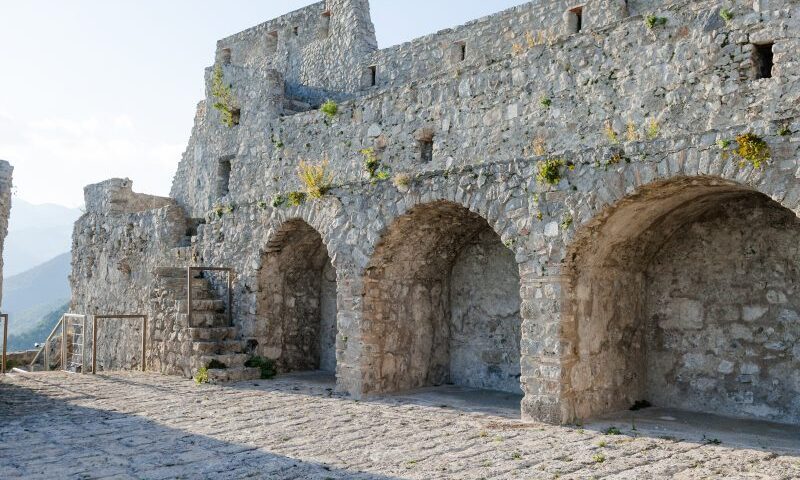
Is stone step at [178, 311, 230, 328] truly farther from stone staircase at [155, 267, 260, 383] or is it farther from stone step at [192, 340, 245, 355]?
stone step at [192, 340, 245, 355]

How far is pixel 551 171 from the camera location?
26.6 ft

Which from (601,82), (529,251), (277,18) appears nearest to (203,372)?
(529,251)

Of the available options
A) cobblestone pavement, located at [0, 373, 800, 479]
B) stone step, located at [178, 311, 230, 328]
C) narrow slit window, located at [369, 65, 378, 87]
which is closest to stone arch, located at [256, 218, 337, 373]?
stone step, located at [178, 311, 230, 328]

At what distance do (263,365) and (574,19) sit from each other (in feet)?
29.1

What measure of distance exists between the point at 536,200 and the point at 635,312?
7.04ft

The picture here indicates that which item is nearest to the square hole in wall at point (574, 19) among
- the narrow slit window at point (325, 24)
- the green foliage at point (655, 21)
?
the green foliage at point (655, 21)

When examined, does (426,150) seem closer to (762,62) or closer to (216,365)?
(216,365)

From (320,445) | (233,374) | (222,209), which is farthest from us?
(222,209)

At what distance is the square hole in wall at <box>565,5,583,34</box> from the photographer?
1441cm

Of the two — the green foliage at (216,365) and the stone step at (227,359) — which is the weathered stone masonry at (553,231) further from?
the green foliage at (216,365)

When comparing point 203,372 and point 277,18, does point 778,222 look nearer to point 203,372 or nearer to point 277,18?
point 203,372

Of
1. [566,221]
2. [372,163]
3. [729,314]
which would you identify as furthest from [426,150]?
[729,314]

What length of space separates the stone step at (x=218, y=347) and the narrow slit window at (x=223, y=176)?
682cm

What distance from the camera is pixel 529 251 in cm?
827
